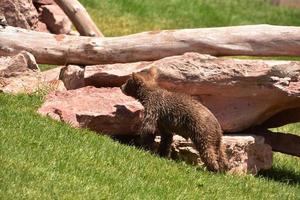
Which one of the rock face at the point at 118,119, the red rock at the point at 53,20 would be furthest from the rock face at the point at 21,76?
the red rock at the point at 53,20

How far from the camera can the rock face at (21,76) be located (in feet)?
36.2

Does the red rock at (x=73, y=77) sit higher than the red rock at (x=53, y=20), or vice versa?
the red rock at (x=73, y=77)

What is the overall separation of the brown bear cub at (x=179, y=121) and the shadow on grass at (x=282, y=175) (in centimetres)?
112

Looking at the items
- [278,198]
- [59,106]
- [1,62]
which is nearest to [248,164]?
[278,198]

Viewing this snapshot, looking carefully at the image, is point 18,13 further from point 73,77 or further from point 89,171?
point 89,171

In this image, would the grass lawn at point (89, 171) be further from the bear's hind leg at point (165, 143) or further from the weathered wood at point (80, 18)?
the weathered wood at point (80, 18)

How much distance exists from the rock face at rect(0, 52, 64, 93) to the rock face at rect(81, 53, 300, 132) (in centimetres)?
116

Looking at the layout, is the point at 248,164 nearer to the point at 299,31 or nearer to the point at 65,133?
the point at 299,31

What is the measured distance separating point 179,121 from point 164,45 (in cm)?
164

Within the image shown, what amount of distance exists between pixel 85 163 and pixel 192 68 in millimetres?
2735

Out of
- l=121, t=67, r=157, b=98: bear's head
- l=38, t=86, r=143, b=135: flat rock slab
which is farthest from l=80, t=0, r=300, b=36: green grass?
l=121, t=67, r=157, b=98: bear's head

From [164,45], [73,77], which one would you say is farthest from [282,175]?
[73,77]

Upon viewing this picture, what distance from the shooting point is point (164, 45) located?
11.2m

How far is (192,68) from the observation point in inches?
415
